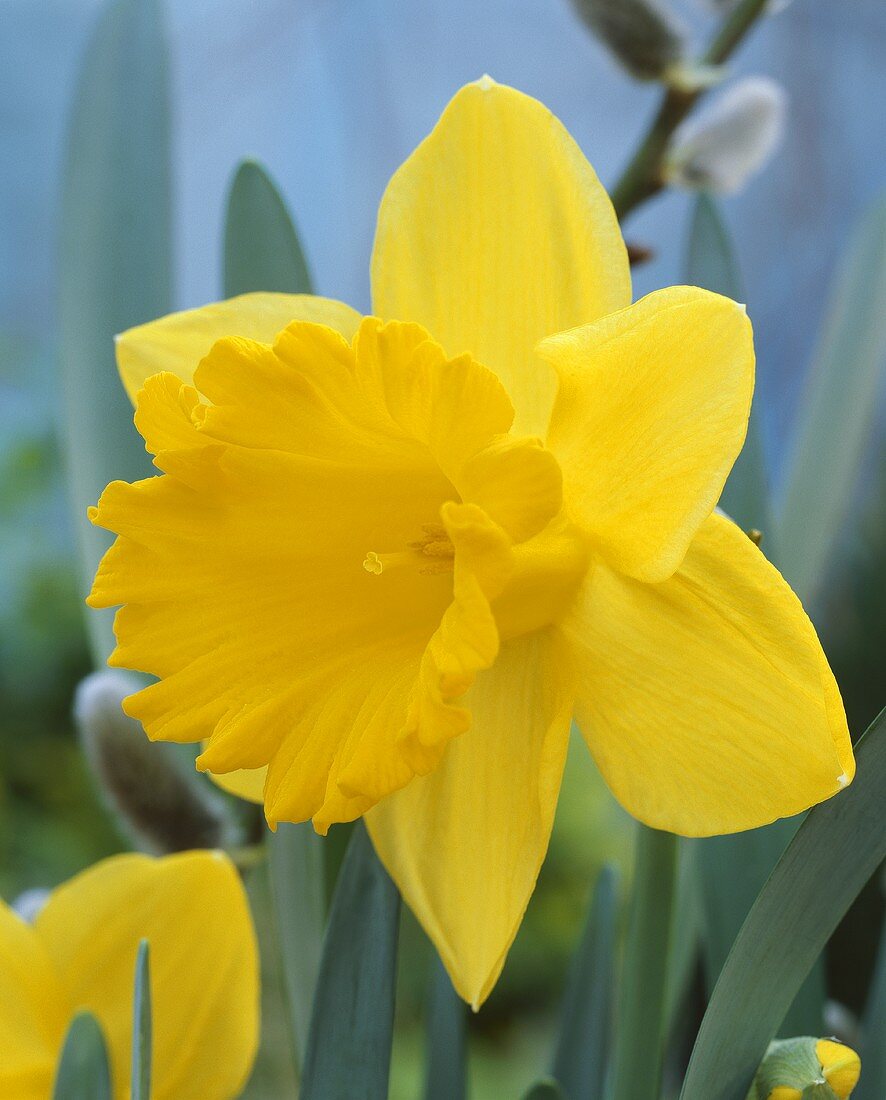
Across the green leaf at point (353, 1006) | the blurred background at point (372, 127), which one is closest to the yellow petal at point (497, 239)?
the green leaf at point (353, 1006)

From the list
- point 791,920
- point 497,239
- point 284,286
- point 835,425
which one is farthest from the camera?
point 835,425

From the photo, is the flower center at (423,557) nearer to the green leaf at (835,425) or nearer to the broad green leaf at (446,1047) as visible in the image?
the broad green leaf at (446,1047)

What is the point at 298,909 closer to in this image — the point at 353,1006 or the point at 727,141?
the point at 353,1006

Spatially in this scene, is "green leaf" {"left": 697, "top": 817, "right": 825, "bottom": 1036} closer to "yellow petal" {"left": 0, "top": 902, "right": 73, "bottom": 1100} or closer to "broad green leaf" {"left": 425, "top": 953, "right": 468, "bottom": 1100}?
"broad green leaf" {"left": 425, "top": 953, "right": 468, "bottom": 1100}

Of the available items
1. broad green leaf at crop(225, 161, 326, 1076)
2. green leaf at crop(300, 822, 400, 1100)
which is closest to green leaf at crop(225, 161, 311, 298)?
broad green leaf at crop(225, 161, 326, 1076)

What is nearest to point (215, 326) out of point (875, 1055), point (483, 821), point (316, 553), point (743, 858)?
point (316, 553)

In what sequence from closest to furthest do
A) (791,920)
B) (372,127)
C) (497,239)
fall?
(791,920), (497,239), (372,127)

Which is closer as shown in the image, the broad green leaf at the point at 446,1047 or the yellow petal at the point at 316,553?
the yellow petal at the point at 316,553
